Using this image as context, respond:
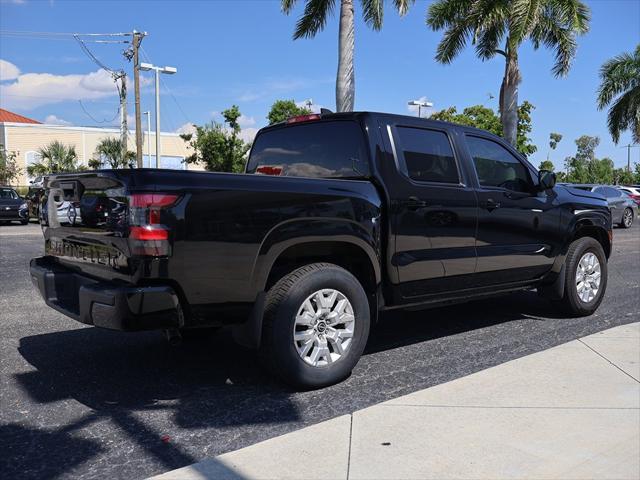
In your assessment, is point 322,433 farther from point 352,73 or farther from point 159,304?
point 352,73

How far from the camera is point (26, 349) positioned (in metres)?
5.11

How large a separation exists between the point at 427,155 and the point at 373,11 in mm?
14919

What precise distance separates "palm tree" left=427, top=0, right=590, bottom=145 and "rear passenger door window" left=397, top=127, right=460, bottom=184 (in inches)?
600

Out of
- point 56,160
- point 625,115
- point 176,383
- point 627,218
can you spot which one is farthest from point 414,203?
point 56,160

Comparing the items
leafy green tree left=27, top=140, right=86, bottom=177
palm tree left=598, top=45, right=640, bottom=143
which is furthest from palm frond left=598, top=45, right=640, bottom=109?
leafy green tree left=27, top=140, right=86, bottom=177

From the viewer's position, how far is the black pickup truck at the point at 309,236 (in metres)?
3.50

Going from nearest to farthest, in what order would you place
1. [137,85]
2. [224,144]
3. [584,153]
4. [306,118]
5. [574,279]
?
[306,118] → [574,279] → [137,85] → [224,144] → [584,153]

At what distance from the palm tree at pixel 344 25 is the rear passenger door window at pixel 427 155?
11.8m

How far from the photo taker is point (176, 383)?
434 centimetres

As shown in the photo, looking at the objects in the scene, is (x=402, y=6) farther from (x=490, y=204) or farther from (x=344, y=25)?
(x=490, y=204)

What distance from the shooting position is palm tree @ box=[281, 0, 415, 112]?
1669 cm

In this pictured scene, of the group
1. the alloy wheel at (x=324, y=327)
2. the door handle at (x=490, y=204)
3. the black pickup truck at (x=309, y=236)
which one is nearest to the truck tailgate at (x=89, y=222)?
the black pickup truck at (x=309, y=236)

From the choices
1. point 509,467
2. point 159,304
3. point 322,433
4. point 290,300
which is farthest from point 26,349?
point 509,467

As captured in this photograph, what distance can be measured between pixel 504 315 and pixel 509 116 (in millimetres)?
15849
